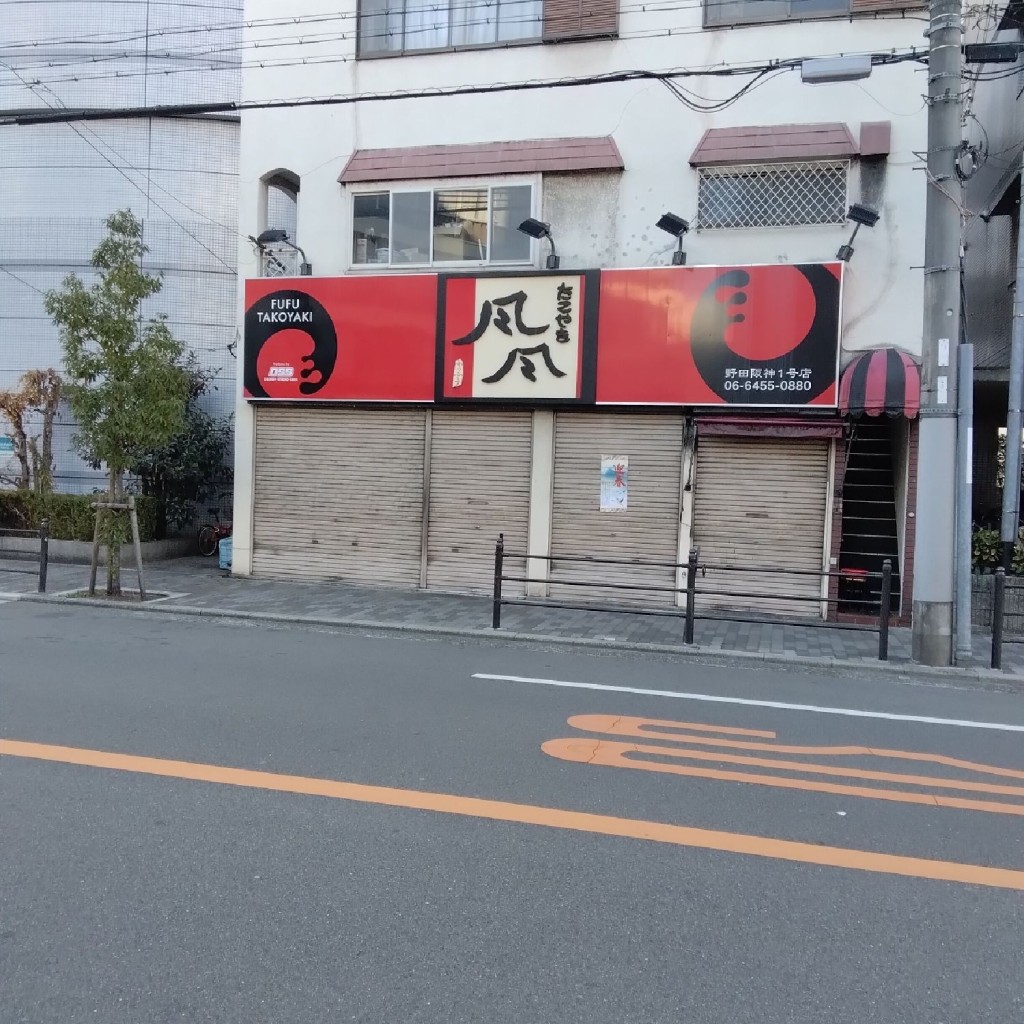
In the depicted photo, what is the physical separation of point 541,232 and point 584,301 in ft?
3.81

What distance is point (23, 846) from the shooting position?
4246 mm

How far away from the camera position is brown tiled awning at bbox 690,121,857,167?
38.3 ft


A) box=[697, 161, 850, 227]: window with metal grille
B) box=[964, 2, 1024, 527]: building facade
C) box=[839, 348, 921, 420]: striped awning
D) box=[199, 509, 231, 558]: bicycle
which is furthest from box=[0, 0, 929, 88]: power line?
box=[199, 509, 231, 558]: bicycle

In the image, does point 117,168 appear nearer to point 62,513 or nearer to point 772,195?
point 62,513

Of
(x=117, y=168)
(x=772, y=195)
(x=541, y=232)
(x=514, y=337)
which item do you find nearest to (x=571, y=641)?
(x=514, y=337)

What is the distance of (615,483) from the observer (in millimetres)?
12719

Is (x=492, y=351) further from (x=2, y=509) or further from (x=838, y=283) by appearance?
(x=2, y=509)

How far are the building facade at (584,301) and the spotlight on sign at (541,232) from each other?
5cm

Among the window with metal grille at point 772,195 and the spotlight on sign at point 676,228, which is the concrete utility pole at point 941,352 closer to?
the window with metal grille at point 772,195

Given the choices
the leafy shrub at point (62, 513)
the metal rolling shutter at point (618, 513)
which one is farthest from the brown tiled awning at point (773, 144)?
the leafy shrub at point (62, 513)

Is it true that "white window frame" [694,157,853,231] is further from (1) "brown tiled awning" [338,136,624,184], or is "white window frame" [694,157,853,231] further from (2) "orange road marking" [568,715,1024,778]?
(2) "orange road marking" [568,715,1024,778]

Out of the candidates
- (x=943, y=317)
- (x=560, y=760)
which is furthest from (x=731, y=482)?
(x=560, y=760)

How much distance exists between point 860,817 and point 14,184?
67.2ft

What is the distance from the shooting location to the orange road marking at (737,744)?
601 cm
